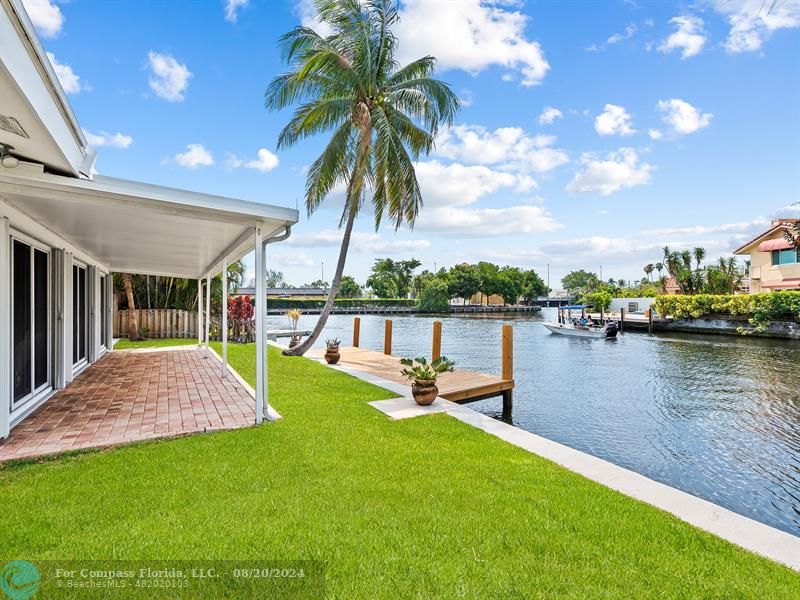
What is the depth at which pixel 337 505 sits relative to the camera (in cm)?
319

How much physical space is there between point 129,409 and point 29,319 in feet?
5.30

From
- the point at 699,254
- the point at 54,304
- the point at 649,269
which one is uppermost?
the point at 649,269

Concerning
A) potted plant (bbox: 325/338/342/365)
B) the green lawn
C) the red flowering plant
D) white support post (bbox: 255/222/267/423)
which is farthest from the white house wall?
the red flowering plant

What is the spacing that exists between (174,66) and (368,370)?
25.6 feet

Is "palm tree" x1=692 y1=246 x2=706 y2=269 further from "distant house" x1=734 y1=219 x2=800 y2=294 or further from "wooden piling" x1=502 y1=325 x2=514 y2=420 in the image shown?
"wooden piling" x1=502 y1=325 x2=514 y2=420

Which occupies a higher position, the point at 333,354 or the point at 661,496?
the point at 333,354

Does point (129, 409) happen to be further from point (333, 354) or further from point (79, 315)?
point (333, 354)

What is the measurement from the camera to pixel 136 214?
4668 mm

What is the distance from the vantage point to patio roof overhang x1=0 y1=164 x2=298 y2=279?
3.69 meters

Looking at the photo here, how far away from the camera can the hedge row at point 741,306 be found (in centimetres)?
2362

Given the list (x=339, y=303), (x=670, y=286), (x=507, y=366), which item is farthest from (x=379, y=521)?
(x=339, y=303)

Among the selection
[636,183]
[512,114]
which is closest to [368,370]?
[512,114]

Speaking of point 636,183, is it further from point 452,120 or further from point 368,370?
point 368,370

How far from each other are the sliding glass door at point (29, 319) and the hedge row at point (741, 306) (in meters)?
30.9
